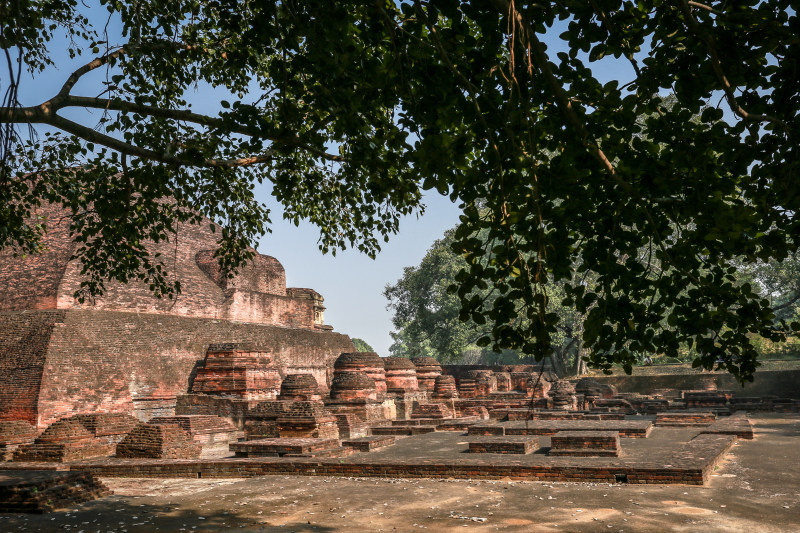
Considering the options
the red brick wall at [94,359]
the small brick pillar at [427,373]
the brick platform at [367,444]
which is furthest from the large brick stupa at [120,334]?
the brick platform at [367,444]

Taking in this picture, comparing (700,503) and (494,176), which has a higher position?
(494,176)

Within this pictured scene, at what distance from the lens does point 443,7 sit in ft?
9.89

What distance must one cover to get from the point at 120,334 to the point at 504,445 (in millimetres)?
10693

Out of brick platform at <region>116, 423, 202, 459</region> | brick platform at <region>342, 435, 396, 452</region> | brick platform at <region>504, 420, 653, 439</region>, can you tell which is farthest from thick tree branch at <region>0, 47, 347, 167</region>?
brick platform at <region>504, 420, 653, 439</region>

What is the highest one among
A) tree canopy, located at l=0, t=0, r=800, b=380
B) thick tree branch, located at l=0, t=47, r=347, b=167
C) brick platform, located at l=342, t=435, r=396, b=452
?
thick tree branch, located at l=0, t=47, r=347, b=167

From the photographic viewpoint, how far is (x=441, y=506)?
6531mm

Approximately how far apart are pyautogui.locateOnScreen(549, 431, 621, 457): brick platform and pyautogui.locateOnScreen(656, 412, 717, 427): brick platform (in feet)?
18.4

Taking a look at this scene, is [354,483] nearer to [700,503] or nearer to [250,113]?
[700,503]

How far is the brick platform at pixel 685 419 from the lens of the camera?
47.3 feet

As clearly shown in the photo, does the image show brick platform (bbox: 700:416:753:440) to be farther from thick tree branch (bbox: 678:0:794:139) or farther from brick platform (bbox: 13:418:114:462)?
brick platform (bbox: 13:418:114:462)

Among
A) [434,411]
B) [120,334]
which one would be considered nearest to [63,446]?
[120,334]

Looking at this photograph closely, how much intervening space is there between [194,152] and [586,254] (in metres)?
3.73

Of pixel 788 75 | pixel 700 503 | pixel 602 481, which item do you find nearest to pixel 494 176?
pixel 788 75

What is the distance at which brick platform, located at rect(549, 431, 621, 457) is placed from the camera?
9461mm
